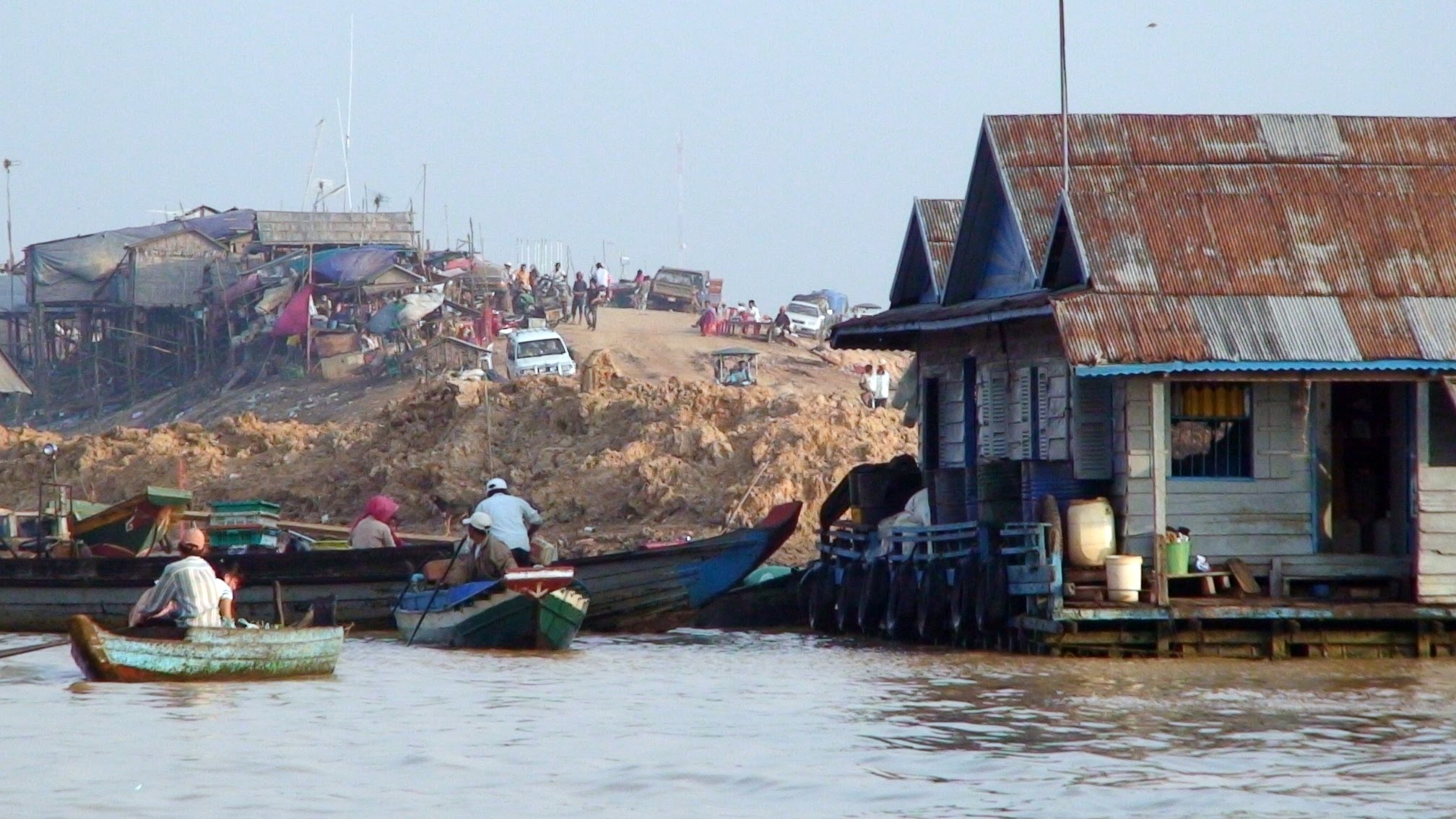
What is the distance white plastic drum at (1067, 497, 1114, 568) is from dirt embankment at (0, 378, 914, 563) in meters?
11.3

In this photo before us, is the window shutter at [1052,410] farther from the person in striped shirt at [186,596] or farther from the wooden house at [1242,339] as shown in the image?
the person in striped shirt at [186,596]

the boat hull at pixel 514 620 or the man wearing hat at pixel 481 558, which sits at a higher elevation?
the man wearing hat at pixel 481 558

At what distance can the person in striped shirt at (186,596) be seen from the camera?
16.2m

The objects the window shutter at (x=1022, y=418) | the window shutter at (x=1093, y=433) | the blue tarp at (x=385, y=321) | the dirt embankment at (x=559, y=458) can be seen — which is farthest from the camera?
the blue tarp at (x=385, y=321)

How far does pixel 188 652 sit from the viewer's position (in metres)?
16.0

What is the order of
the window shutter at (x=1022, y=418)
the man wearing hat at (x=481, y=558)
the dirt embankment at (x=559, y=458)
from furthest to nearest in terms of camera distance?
the dirt embankment at (x=559, y=458) < the man wearing hat at (x=481, y=558) < the window shutter at (x=1022, y=418)

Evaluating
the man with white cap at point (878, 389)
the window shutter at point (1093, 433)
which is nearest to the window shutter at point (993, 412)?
the window shutter at point (1093, 433)

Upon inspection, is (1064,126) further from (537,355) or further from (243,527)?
(537,355)

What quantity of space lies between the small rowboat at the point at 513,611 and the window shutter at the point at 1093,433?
4.76 m

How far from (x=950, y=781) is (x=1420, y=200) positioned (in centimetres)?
1000

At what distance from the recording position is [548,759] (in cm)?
1248

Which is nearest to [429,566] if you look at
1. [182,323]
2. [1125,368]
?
[1125,368]

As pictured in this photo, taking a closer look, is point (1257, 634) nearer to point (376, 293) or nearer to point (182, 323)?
point (376, 293)

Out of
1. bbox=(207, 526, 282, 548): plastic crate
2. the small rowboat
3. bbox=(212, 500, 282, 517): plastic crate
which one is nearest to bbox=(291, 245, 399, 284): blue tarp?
bbox=(212, 500, 282, 517): plastic crate
